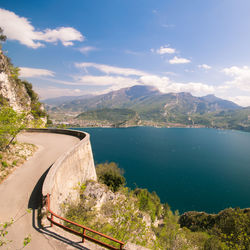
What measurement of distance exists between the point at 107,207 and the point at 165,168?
90.0 metres

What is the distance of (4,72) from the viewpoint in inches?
1400

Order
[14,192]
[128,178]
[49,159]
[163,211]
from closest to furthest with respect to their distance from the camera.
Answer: [14,192] < [49,159] < [163,211] < [128,178]

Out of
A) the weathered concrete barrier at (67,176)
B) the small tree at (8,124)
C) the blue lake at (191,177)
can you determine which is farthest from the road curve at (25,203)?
the blue lake at (191,177)

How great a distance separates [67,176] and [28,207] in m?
4.92

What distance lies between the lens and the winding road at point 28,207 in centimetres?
716

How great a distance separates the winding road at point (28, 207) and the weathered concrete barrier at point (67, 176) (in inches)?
48.9

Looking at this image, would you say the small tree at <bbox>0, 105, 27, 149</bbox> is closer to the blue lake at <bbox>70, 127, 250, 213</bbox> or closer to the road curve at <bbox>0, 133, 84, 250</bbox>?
the road curve at <bbox>0, 133, 84, 250</bbox>

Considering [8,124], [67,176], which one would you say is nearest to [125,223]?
[67,176]

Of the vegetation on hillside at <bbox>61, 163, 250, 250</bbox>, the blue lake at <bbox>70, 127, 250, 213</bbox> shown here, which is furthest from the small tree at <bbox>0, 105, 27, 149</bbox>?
the blue lake at <bbox>70, 127, 250, 213</bbox>

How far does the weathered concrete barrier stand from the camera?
10.6 metres

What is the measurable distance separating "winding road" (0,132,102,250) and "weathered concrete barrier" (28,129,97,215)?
1.24m

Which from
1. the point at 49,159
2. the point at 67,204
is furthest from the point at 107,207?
the point at 49,159

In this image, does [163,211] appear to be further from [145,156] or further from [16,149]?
[145,156]

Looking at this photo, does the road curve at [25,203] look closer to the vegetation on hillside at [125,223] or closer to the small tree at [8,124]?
the small tree at [8,124]
